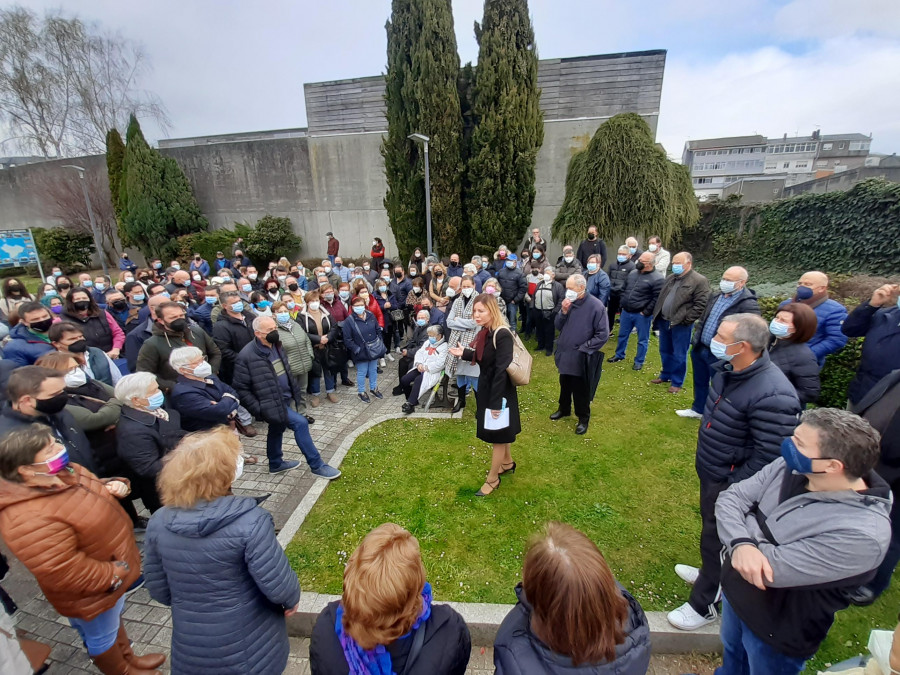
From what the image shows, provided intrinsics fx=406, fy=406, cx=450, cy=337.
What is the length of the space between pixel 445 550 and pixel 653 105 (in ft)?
52.6

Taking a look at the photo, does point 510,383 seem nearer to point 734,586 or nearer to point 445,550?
point 445,550

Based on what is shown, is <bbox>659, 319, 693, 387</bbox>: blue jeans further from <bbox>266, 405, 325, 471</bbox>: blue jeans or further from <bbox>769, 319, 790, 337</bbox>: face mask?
<bbox>266, 405, 325, 471</bbox>: blue jeans

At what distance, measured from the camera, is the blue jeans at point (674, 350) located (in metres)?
6.44

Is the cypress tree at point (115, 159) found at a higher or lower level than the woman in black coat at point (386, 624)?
higher

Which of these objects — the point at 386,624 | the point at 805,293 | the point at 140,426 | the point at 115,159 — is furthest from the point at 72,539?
the point at 115,159

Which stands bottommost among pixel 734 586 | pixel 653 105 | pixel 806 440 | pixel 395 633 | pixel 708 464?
pixel 734 586

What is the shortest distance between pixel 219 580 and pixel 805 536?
2.74 meters

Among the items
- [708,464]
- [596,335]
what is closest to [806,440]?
[708,464]

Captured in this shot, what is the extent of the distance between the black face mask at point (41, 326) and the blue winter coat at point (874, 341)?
28.8 ft

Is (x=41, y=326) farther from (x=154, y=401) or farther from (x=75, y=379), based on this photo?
(x=154, y=401)

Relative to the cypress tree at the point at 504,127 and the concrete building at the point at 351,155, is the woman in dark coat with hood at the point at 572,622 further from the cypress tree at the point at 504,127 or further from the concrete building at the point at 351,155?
the concrete building at the point at 351,155

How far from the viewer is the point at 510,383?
4.11 meters

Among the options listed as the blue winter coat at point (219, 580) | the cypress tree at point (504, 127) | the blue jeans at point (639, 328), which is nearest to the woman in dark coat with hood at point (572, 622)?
the blue winter coat at point (219, 580)

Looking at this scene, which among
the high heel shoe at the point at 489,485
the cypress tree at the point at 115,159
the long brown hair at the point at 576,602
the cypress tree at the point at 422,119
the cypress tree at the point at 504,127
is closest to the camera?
the long brown hair at the point at 576,602
